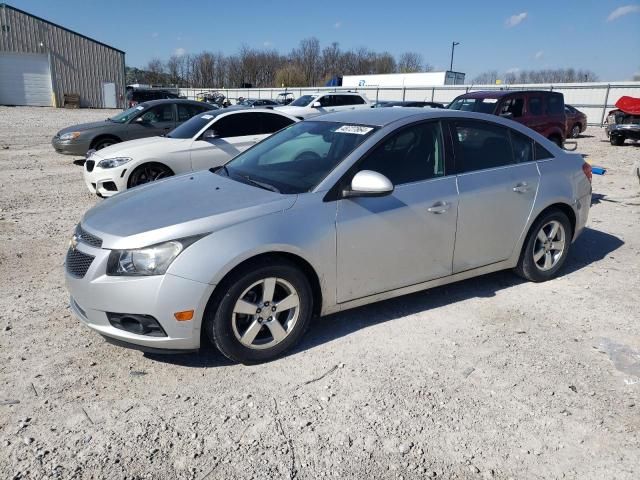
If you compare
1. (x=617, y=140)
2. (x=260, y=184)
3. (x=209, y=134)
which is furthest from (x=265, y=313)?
(x=617, y=140)

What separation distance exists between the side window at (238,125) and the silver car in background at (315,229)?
399 cm

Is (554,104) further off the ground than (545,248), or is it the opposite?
(554,104)

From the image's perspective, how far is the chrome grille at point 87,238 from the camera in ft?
10.5

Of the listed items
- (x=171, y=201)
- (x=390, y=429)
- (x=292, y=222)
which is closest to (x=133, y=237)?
(x=171, y=201)

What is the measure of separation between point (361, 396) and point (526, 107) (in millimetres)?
10832

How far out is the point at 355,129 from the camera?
13.1 ft

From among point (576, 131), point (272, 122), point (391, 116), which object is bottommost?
point (576, 131)

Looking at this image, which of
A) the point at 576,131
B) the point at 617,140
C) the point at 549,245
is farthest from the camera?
the point at 576,131

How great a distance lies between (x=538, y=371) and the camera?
336cm

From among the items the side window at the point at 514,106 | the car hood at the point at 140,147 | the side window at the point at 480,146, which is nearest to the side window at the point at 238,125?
the car hood at the point at 140,147

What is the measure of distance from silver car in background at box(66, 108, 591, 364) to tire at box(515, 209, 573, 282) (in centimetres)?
2

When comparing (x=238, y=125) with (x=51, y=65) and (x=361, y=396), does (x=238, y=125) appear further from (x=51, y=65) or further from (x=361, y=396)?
(x=51, y=65)

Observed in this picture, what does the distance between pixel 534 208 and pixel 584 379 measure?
1749mm

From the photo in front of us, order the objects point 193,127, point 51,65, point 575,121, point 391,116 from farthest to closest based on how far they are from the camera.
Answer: point 51,65
point 575,121
point 193,127
point 391,116
